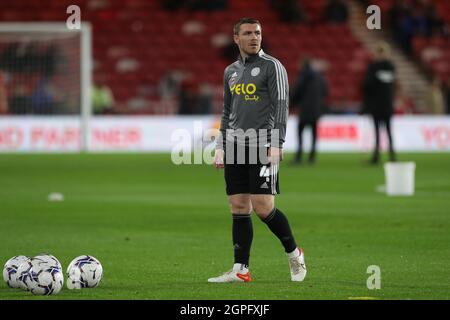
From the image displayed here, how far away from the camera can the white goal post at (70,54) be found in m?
31.6

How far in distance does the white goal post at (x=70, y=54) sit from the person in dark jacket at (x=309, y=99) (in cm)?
752

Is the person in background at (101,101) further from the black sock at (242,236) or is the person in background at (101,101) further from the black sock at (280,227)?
the black sock at (280,227)

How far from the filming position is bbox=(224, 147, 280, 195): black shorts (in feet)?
30.8

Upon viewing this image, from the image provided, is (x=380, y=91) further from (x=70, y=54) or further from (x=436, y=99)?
(x=70, y=54)

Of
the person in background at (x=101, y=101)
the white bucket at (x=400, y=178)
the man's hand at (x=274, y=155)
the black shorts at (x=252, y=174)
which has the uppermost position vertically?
the person in background at (x=101, y=101)

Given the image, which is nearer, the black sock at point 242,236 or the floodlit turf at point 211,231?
the floodlit turf at point 211,231

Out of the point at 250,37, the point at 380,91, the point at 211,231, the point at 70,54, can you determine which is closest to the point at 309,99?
the point at 380,91

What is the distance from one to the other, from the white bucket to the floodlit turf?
0.27m

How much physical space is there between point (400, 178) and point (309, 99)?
322 inches

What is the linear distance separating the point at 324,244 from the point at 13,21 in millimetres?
26849

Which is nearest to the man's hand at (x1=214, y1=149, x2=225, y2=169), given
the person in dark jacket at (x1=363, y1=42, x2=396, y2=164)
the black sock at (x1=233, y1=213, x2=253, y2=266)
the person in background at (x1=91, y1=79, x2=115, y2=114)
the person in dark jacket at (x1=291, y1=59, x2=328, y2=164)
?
the black sock at (x1=233, y1=213, x2=253, y2=266)

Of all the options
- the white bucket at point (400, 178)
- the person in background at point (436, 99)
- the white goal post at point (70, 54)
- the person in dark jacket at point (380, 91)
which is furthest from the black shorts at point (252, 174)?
the person in background at point (436, 99)

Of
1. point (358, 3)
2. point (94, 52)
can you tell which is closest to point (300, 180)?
point (94, 52)

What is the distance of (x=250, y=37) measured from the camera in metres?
9.40
